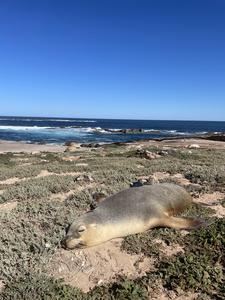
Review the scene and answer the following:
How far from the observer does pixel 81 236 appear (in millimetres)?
5641

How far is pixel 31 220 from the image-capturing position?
672cm

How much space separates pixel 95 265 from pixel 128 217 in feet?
3.71

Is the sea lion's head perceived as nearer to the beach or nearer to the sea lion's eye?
the sea lion's eye

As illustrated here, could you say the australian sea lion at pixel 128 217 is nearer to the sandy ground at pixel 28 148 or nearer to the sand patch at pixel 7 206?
the sand patch at pixel 7 206

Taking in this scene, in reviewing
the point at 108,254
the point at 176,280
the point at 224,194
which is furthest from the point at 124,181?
the point at 176,280

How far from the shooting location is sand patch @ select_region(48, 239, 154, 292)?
501cm

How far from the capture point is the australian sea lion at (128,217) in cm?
569

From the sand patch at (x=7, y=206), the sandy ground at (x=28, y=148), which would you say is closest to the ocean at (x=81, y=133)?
the sandy ground at (x=28, y=148)

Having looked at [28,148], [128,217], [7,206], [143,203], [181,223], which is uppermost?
[143,203]

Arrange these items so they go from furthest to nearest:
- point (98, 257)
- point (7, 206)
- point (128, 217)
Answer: point (7, 206) < point (128, 217) < point (98, 257)

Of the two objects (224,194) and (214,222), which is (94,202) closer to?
(214,222)

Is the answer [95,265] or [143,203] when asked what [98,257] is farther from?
[143,203]

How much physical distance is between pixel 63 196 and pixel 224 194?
3.82 meters

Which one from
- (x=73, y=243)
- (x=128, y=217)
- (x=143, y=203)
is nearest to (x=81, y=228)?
(x=73, y=243)
